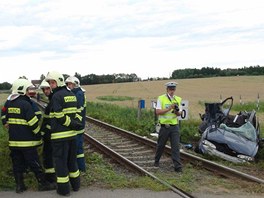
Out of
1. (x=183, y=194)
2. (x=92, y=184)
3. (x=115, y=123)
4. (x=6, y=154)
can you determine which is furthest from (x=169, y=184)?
(x=115, y=123)

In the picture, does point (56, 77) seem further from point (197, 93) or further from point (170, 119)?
point (197, 93)

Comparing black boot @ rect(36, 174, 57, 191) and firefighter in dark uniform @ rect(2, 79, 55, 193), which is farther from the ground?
firefighter in dark uniform @ rect(2, 79, 55, 193)

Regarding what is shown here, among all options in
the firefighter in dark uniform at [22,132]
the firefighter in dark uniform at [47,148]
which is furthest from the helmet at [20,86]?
Result: the firefighter in dark uniform at [47,148]

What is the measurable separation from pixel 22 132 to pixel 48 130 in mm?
502

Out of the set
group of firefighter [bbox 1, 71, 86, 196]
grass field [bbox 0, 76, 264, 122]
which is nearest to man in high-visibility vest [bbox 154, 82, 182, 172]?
group of firefighter [bbox 1, 71, 86, 196]

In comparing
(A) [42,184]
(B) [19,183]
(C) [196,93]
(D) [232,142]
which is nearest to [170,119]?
(D) [232,142]

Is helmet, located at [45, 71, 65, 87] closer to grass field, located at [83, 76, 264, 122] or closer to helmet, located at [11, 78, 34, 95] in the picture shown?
helmet, located at [11, 78, 34, 95]

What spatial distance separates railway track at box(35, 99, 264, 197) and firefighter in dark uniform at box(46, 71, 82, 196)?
1.88 meters

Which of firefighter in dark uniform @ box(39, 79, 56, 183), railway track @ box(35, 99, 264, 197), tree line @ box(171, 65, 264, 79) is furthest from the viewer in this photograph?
tree line @ box(171, 65, 264, 79)

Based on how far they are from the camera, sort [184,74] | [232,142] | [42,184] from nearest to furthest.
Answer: [42,184]
[232,142]
[184,74]

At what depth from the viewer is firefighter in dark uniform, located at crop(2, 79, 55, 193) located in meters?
6.95

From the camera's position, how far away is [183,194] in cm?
690

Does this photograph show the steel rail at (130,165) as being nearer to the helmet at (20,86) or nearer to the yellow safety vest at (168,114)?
the yellow safety vest at (168,114)

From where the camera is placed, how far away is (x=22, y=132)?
6.96m
